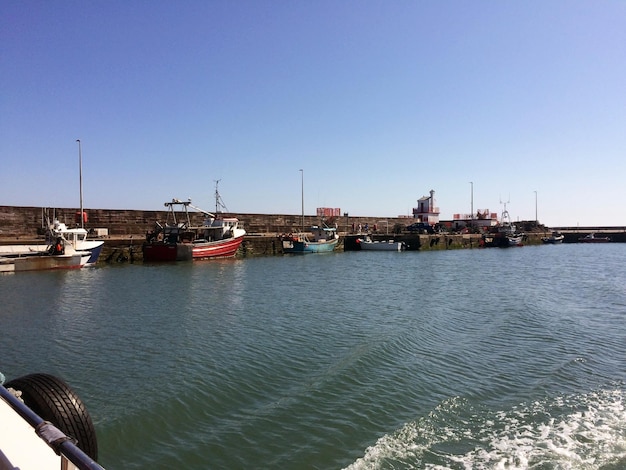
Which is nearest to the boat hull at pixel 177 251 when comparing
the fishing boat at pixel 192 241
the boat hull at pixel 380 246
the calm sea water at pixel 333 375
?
the fishing boat at pixel 192 241

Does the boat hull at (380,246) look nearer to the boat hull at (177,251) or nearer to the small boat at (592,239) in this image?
the boat hull at (177,251)

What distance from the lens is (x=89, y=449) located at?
493cm

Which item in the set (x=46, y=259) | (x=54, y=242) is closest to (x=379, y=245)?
(x=54, y=242)

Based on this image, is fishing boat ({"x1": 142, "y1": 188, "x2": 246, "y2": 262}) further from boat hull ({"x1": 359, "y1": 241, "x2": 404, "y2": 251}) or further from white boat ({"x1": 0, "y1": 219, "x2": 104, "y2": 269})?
boat hull ({"x1": 359, "y1": 241, "x2": 404, "y2": 251})

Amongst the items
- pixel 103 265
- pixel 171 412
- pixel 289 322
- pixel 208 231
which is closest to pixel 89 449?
pixel 171 412

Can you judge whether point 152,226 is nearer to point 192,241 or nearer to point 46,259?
point 192,241

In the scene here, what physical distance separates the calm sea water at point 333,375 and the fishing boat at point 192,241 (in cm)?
1635

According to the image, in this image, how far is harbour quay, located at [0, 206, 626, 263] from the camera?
36.8 metres

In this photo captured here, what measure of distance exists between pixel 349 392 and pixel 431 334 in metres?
5.47

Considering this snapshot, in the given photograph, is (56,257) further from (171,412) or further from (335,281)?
(171,412)

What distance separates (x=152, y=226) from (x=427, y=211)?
163ft

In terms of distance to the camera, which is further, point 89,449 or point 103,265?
point 103,265

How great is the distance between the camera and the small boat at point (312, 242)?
48.6 metres

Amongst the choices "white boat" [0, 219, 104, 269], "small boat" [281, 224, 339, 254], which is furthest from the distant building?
"white boat" [0, 219, 104, 269]
